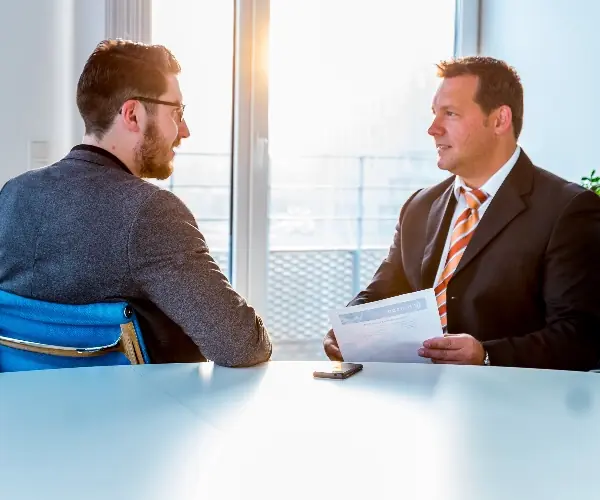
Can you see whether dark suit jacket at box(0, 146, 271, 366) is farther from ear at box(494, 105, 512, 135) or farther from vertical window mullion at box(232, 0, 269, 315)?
vertical window mullion at box(232, 0, 269, 315)

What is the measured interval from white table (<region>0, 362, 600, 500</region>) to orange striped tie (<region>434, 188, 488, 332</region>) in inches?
33.9

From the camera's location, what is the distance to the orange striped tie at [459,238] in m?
2.26

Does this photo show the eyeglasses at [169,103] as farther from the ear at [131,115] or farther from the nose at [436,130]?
the nose at [436,130]

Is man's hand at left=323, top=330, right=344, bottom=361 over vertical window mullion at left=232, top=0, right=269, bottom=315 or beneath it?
beneath

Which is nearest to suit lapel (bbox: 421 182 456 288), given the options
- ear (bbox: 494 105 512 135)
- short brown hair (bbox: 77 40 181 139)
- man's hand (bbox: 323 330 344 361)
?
ear (bbox: 494 105 512 135)

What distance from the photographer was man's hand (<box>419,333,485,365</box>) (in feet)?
5.48

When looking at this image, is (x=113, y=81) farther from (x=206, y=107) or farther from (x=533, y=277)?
(x=206, y=107)

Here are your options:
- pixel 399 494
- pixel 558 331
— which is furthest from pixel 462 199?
pixel 399 494

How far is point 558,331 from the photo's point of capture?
1999mm

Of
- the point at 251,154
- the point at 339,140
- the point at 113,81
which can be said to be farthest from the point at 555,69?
the point at 113,81

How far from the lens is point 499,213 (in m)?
2.18

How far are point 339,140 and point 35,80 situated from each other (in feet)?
4.81

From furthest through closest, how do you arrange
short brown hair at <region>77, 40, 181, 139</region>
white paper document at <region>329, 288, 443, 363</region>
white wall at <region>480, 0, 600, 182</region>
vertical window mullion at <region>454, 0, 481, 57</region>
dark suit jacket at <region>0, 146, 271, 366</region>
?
1. vertical window mullion at <region>454, 0, 481, 57</region>
2. white wall at <region>480, 0, 600, 182</region>
3. short brown hair at <region>77, 40, 181, 139</region>
4. white paper document at <region>329, 288, 443, 363</region>
5. dark suit jacket at <region>0, 146, 271, 366</region>

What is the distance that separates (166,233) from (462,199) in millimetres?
1204
